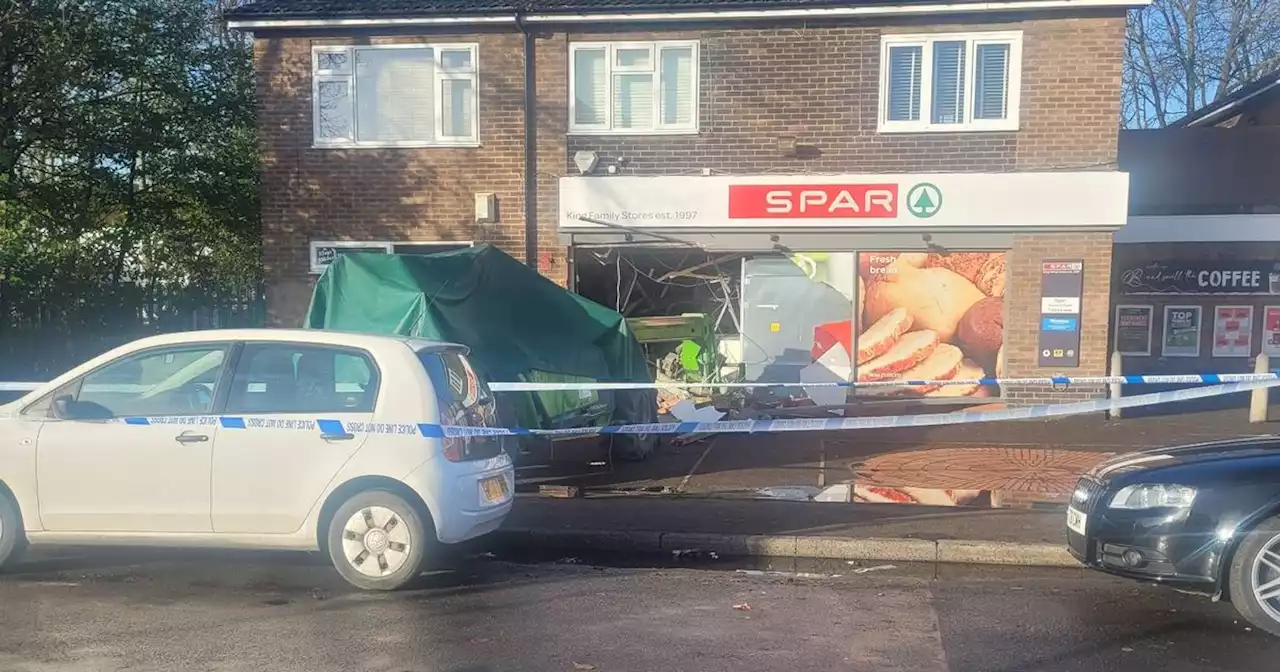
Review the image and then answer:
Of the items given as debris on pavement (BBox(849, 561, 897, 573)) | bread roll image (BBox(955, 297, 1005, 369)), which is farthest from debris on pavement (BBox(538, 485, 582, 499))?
bread roll image (BBox(955, 297, 1005, 369))

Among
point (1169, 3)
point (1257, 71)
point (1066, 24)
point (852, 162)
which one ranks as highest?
point (1169, 3)

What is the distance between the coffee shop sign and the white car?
14512mm

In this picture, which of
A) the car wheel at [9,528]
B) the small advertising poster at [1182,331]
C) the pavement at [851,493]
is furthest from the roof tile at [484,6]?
the car wheel at [9,528]

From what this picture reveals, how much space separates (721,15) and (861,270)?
3.92 metres

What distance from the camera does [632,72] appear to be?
13617 millimetres

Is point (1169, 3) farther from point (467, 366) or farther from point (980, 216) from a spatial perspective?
point (467, 366)

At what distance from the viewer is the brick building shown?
1289cm

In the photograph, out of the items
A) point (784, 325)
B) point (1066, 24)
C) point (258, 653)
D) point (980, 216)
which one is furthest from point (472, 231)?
point (258, 653)

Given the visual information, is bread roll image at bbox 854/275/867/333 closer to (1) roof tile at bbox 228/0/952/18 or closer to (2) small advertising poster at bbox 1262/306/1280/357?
(1) roof tile at bbox 228/0/952/18

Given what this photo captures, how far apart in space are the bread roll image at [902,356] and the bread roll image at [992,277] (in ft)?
2.98

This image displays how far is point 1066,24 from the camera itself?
12.7m

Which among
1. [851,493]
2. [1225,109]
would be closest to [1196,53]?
[1225,109]

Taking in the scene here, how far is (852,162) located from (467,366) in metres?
8.28

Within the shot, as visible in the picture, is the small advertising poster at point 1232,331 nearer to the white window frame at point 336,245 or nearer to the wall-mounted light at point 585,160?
the wall-mounted light at point 585,160
